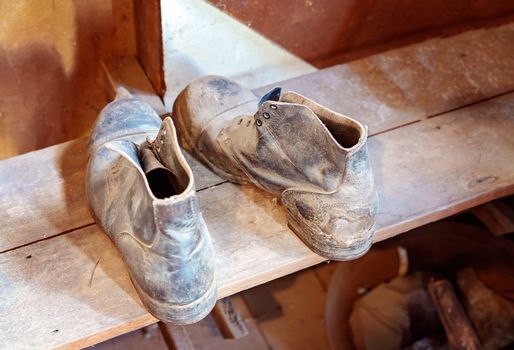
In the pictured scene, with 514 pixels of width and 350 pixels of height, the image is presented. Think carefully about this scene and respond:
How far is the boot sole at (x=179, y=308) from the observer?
102 centimetres

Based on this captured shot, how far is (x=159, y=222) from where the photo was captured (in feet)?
3.04

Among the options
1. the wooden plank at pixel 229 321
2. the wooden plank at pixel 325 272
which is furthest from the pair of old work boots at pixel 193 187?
the wooden plank at pixel 325 272

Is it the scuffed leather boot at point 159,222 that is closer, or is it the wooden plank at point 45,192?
the scuffed leather boot at point 159,222

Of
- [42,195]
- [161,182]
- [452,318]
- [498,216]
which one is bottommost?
[452,318]

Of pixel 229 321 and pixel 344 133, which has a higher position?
pixel 344 133

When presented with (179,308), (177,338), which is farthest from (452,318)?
(179,308)

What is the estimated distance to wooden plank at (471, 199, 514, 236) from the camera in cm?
159

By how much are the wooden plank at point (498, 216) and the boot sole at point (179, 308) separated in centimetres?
86

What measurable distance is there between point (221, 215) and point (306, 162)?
8.3 inches

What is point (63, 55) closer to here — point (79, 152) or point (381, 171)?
point (79, 152)

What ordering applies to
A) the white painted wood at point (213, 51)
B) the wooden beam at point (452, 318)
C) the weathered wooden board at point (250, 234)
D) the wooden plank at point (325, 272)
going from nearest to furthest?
the weathered wooden board at point (250, 234)
the white painted wood at point (213, 51)
the wooden beam at point (452, 318)
the wooden plank at point (325, 272)

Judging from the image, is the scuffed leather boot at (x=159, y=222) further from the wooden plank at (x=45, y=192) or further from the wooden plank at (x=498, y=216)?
the wooden plank at (x=498, y=216)

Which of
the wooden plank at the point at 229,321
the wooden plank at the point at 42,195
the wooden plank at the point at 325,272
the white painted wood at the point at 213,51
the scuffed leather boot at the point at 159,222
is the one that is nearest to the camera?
the scuffed leather boot at the point at 159,222

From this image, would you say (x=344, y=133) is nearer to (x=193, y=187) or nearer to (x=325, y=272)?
(x=193, y=187)
